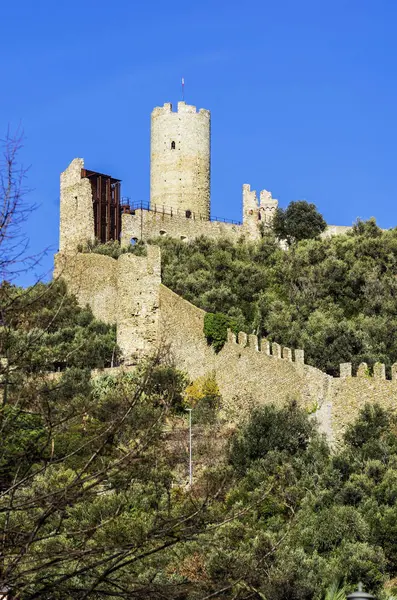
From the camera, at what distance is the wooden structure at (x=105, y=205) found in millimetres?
51406

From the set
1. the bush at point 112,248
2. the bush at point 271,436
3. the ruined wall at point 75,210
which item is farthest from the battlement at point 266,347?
the ruined wall at point 75,210

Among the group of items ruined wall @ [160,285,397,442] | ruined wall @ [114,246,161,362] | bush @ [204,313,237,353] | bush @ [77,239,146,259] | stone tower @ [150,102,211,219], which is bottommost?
ruined wall @ [160,285,397,442]

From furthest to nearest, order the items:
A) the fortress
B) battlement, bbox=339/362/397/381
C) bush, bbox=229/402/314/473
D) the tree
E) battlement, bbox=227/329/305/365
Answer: the tree, battlement, bbox=227/329/305/365, the fortress, bush, bbox=229/402/314/473, battlement, bbox=339/362/397/381

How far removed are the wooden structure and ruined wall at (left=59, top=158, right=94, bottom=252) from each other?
13.3 inches

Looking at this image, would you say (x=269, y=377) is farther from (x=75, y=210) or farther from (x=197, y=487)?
(x=75, y=210)

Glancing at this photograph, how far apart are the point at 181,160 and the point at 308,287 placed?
11759mm

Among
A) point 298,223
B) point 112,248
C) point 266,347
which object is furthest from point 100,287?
point 298,223

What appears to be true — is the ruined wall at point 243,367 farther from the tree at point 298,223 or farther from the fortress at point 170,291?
the tree at point 298,223

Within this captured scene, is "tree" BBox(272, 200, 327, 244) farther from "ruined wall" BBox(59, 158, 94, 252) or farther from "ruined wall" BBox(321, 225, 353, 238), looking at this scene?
"ruined wall" BBox(59, 158, 94, 252)

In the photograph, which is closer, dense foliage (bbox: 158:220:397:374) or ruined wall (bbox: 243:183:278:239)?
dense foliage (bbox: 158:220:397:374)

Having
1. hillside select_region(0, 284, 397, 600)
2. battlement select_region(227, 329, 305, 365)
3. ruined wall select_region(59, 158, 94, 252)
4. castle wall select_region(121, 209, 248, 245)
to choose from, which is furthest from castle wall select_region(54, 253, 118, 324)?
battlement select_region(227, 329, 305, 365)

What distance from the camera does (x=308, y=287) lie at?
153 ft

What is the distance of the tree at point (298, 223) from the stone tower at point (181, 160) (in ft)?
11.2

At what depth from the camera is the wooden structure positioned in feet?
169
